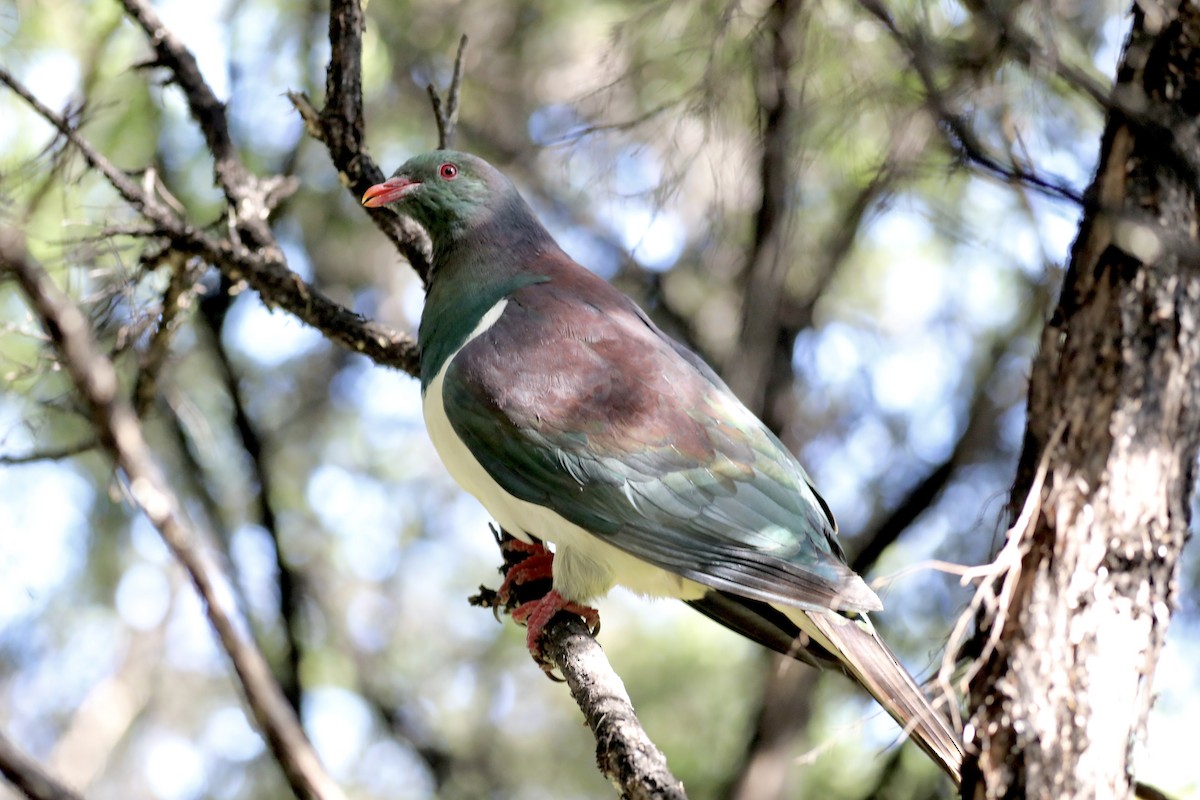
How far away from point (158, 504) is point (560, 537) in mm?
2142

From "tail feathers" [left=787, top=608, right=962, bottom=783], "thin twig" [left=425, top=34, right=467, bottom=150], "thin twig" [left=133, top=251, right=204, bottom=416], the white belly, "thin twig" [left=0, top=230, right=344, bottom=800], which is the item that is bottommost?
"thin twig" [left=0, top=230, right=344, bottom=800]

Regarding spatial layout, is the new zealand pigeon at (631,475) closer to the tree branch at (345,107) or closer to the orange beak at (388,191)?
the orange beak at (388,191)

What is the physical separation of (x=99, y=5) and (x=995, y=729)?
14.7 ft

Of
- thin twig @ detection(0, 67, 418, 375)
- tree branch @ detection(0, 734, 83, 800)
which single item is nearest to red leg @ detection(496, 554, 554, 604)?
thin twig @ detection(0, 67, 418, 375)

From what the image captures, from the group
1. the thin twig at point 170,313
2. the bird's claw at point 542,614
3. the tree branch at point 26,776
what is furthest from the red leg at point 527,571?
the tree branch at point 26,776

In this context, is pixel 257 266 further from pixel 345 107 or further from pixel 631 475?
pixel 631 475

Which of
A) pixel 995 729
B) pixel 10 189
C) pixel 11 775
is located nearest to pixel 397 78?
pixel 10 189

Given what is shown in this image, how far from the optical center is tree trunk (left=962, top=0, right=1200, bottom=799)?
2.62 metres

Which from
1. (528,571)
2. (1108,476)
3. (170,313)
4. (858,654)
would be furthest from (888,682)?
(170,313)

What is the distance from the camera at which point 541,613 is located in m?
2.98

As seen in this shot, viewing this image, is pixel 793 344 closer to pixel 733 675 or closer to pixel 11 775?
pixel 733 675

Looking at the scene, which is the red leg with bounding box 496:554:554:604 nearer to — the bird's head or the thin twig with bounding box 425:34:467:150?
the bird's head

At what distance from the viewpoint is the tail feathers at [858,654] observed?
8.73 feet

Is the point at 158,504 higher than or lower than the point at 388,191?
lower
